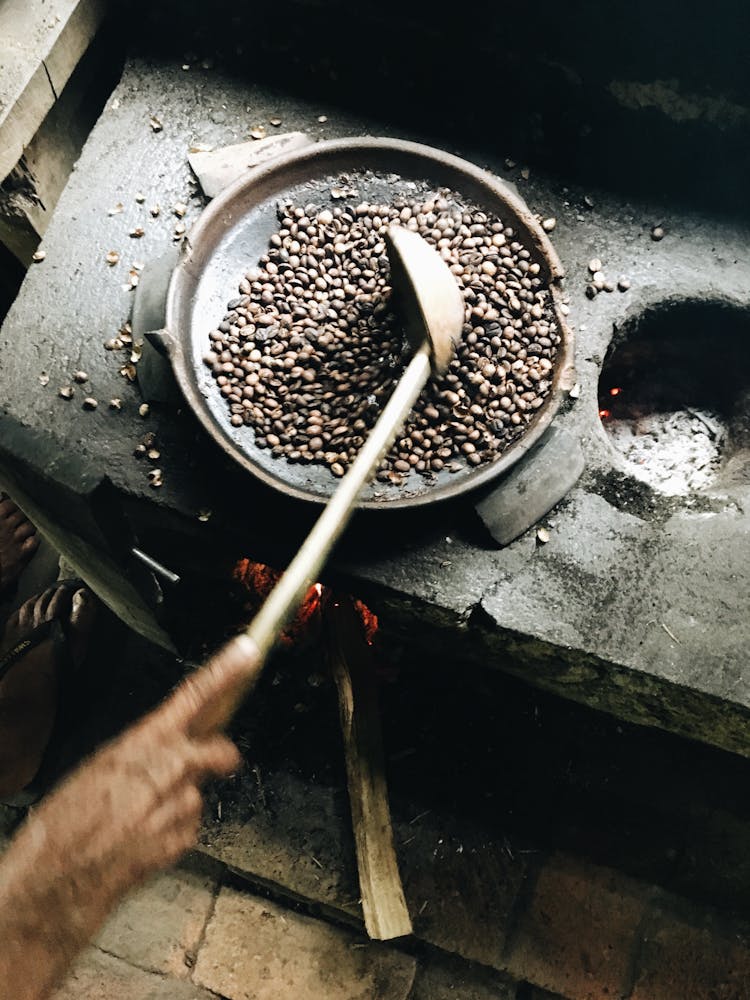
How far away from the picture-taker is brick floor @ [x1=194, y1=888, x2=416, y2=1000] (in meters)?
2.83

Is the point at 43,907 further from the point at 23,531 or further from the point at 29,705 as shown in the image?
the point at 23,531

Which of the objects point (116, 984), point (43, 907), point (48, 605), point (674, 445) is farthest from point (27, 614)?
point (674, 445)

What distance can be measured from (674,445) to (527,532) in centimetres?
91

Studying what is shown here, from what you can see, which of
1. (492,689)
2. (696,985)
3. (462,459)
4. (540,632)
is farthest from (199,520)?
(696,985)

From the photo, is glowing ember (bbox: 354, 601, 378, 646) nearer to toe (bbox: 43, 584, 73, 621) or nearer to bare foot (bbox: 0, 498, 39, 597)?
toe (bbox: 43, 584, 73, 621)

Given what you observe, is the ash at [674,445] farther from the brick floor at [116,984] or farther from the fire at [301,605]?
the brick floor at [116,984]

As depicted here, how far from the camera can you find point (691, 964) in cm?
287

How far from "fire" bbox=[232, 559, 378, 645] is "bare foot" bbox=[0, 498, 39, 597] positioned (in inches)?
41.4

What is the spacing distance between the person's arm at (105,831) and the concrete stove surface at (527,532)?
0.54 m

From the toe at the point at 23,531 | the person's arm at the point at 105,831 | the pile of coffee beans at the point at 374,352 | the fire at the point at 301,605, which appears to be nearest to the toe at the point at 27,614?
the toe at the point at 23,531

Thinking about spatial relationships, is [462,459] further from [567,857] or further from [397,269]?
[567,857]

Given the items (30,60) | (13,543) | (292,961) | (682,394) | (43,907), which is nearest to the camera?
(43,907)

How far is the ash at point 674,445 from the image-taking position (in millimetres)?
2910

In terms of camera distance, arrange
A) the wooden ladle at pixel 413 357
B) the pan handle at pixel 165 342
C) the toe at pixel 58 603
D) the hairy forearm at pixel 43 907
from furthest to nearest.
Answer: the toe at pixel 58 603, the pan handle at pixel 165 342, the wooden ladle at pixel 413 357, the hairy forearm at pixel 43 907
